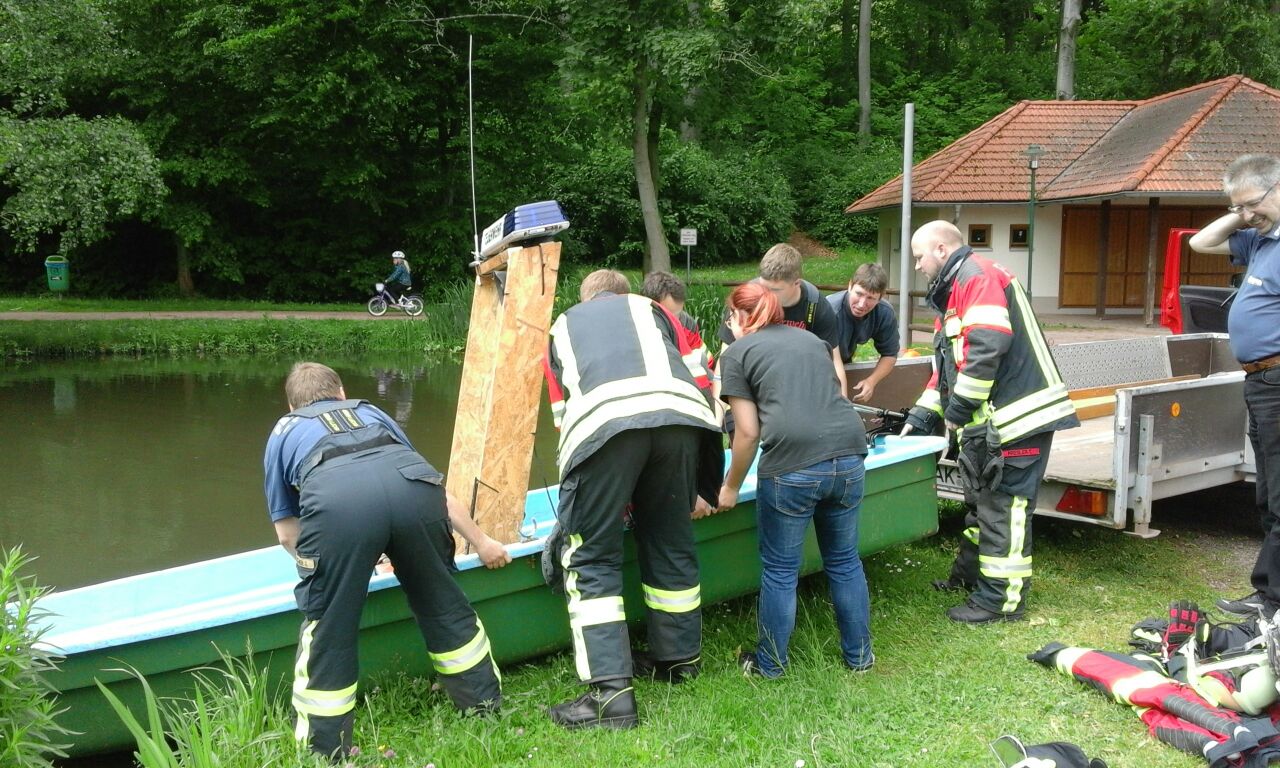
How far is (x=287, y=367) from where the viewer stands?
18.5m

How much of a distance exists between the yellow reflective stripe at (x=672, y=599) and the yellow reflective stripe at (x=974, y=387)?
1.46 metres

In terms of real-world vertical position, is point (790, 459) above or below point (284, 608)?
above

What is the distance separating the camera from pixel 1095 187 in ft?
67.8

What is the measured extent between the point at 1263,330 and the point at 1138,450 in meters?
0.79

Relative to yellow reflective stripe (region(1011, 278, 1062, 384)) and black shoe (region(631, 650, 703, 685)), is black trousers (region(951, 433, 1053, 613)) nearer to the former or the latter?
yellow reflective stripe (region(1011, 278, 1062, 384))

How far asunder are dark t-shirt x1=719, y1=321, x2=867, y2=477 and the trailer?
1.62 m

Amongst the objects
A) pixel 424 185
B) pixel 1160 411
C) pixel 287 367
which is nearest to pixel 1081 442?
pixel 1160 411

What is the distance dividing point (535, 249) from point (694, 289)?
11643mm

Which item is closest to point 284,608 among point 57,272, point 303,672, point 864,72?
point 303,672

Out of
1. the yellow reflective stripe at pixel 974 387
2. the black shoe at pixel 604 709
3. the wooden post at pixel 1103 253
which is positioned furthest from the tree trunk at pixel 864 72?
the black shoe at pixel 604 709

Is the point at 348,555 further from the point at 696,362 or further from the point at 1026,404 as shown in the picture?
the point at 1026,404

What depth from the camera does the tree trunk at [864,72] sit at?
1420 inches

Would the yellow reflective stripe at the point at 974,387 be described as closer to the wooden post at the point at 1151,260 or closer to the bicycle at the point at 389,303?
the wooden post at the point at 1151,260

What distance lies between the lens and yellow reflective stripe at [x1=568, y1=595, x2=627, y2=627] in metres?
3.69
